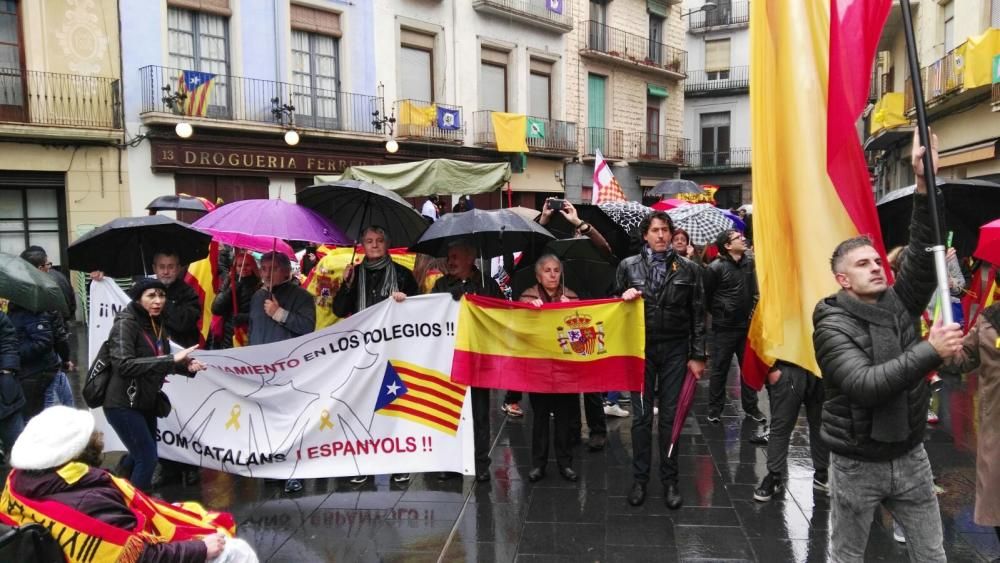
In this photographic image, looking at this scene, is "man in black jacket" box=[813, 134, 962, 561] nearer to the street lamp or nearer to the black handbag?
the black handbag

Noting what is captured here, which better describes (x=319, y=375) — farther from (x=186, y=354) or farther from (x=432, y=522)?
(x=432, y=522)

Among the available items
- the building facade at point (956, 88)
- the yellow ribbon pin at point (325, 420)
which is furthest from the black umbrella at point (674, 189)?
the yellow ribbon pin at point (325, 420)

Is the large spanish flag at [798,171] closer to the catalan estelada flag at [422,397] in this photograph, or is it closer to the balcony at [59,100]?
the catalan estelada flag at [422,397]

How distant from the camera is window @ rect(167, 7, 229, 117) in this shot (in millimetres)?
16875

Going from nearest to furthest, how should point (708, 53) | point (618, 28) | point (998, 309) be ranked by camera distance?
point (998, 309)
point (618, 28)
point (708, 53)

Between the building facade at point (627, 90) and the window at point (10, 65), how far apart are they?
16599 millimetres

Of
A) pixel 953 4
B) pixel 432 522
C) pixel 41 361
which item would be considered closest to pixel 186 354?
pixel 432 522

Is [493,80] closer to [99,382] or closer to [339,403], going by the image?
[339,403]

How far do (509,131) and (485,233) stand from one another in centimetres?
1739

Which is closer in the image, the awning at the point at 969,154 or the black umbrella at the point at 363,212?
the black umbrella at the point at 363,212

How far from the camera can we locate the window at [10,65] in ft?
48.0

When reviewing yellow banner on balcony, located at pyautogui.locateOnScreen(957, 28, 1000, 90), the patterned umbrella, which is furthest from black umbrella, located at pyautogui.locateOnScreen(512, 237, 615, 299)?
yellow banner on balcony, located at pyautogui.locateOnScreen(957, 28, 1000, 90)

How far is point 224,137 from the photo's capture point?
17.3 metres

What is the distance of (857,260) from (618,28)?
27.5 metres
